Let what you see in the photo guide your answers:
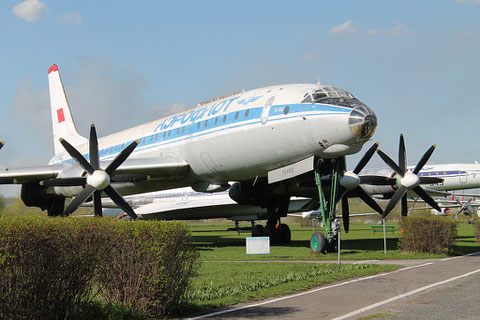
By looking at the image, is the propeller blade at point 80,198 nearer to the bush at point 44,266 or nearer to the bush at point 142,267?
the bush at point 142,267

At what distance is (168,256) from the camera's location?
26.9 ft

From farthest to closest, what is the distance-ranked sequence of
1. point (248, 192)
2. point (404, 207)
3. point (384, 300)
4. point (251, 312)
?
point (248, 192)
point (404, 207)
point (384, 300)
point (251, 312)

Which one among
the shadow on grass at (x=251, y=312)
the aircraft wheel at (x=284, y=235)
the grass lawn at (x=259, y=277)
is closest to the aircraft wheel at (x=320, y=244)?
the grass lawn at (x=259, y=277)

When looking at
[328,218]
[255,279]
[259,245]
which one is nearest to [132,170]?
[259,245]

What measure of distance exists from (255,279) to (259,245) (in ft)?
16.1

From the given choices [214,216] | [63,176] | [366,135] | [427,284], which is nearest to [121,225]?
[427,284]

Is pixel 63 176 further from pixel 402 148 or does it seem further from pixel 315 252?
pixel 402 148

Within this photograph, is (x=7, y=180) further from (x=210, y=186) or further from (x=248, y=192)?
(x=248, y=192)

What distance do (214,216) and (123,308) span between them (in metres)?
35.9

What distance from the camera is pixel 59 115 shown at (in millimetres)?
33750

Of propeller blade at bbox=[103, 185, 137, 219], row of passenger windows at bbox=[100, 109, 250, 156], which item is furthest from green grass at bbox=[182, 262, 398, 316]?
row of passenger windows at bbox=[100, 109, 250, 156]

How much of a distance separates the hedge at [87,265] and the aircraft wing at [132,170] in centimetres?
1330

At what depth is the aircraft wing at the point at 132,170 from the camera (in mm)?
21781

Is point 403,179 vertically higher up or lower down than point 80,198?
higher up
